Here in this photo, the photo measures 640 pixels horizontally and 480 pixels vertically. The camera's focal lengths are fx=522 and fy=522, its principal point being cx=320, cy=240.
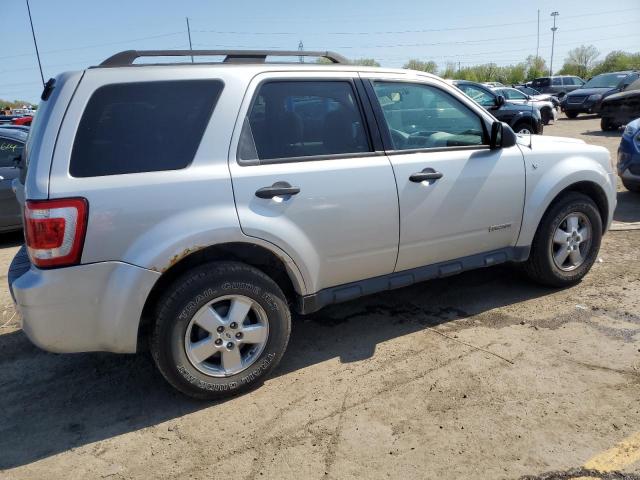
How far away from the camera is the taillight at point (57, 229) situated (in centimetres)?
252

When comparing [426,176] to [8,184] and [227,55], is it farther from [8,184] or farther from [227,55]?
[8,184]

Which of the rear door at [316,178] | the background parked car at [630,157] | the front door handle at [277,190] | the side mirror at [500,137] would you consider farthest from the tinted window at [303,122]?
the background parked car at [630,157]

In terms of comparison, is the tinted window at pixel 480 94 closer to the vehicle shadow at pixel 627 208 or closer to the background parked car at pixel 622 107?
the background parked car at pixel 622 107

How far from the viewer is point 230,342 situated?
119 inches

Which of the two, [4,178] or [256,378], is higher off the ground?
[4,178]

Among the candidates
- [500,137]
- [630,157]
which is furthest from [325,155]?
[630,157]

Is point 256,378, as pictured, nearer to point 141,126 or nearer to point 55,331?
point 55,331

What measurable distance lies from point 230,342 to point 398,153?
1.64 meters

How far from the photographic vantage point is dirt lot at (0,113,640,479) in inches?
100

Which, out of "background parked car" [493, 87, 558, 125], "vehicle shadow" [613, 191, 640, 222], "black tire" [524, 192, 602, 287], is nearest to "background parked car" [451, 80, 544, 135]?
"background parked car" [493, 87, 558, 125]

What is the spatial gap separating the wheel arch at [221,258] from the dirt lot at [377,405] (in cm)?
56

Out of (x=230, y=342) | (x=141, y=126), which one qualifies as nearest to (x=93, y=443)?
(x=230, y=342)

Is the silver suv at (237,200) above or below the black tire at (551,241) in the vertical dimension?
above

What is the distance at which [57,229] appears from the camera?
8.30 ft
